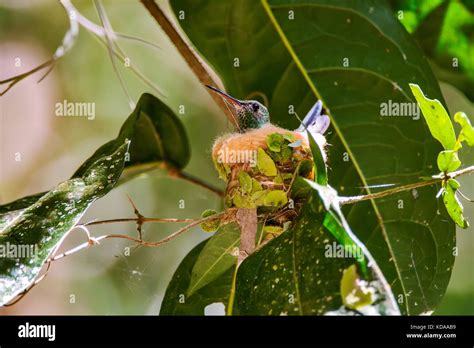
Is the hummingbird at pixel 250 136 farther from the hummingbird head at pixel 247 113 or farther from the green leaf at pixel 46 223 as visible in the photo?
the green leaf at pixel 46 223

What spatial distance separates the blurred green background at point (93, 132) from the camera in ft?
9.27

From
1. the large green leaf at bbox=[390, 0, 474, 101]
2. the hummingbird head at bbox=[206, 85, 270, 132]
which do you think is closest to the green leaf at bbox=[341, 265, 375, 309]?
the hummingbird head at bbox=[206, 85, 270, 132]

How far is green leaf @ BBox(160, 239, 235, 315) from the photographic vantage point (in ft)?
5.13

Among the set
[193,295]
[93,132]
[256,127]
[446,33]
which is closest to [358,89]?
[256,127]

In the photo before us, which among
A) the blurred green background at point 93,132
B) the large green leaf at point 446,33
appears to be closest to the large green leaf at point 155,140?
the blurred green background at point 93,132

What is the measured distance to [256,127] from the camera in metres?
1.64

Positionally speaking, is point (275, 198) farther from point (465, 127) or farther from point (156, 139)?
point (156, 139)

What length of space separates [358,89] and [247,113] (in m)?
0.34

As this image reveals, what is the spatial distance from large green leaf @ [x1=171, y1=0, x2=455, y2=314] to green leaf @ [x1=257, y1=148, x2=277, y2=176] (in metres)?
0.42

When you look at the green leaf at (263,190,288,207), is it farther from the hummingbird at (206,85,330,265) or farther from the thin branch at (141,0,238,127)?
the thin branch at (141,0,238,127)

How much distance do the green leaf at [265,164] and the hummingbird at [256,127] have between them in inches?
1.3
